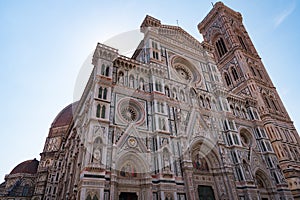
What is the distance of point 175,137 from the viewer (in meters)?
17.8

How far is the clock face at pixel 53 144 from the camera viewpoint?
4080 centimetres

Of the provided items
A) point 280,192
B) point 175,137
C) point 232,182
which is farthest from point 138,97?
point 280,192

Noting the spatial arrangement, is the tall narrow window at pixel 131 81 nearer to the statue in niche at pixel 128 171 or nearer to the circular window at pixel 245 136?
the statue in niche at pixel 128 171

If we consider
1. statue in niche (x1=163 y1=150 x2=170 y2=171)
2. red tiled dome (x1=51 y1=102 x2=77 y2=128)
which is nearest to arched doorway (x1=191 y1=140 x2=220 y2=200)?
statue in niche (x1=163 y1=150 x2=170 y2=171)

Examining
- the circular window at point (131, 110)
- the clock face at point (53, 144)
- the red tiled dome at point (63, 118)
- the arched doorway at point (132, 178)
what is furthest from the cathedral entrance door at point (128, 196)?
the red tiled dome at point (63, 118)

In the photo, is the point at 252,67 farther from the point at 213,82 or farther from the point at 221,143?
the point at 221,143

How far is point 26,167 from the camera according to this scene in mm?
39875

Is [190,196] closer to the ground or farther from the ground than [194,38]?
closer to the ground

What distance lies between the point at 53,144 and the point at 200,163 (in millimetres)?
34707

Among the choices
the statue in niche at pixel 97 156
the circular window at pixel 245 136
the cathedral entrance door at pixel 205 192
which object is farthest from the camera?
the circular window at pixel 245 136

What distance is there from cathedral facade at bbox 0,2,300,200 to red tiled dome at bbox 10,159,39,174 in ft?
19.0

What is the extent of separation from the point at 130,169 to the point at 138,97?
261 inches

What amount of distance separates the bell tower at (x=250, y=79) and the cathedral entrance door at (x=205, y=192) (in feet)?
41.5

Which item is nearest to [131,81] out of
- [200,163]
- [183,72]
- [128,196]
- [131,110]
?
[131,110]
